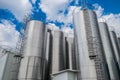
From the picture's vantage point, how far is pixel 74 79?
14.7 m

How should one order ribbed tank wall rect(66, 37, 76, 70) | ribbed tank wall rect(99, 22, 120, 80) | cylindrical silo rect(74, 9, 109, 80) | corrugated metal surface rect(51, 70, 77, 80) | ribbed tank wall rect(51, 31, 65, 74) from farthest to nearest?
ribbed tank wall rect(66, 37, 76, 70), ribbed tank wall rect(51, 31, 65, 74), ribbed tank wall rect(99, 22, 120, 80), corrugated metal surface rect(51, 70, 77, 80), cylindrical silo rect(74, 9, 109, 80)

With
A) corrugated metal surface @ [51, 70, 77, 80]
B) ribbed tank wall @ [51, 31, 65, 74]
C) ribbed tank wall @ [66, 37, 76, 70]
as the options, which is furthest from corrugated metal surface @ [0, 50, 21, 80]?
ribbed tank wall @ [66, 37, 76, 70]

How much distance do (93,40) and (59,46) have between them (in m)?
8.19

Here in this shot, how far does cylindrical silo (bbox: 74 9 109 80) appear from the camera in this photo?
14.3 m

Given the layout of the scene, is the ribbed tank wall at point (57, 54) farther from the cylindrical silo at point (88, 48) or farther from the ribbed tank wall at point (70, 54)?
the cylindrical silo at point (88, 48)

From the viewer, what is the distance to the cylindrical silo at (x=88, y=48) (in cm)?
1426

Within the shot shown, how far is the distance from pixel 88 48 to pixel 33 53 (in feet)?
26.3

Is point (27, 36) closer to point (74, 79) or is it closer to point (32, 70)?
point (32, 70)

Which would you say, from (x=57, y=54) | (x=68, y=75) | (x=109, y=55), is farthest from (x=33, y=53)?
(x=109, y=55)

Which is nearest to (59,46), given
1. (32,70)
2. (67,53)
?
(67,53)

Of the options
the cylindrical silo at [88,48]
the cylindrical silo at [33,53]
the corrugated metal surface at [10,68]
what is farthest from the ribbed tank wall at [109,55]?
the corrugated metal surface at [10,68]

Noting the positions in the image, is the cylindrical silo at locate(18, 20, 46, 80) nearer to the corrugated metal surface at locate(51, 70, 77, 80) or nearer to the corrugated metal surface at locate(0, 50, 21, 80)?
the corrugated metal surface at locate(0, 50, 21, 80)

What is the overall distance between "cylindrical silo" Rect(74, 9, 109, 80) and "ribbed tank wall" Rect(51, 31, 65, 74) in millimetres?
5790

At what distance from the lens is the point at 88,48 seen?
1550 centimetres
